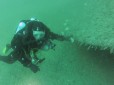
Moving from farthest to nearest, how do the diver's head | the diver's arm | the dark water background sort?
the dark water background → the diver's arm → the diver's head

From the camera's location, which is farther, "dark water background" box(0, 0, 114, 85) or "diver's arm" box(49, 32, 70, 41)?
"dark water background" box(0, 0, 114, 85)

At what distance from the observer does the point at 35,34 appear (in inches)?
184

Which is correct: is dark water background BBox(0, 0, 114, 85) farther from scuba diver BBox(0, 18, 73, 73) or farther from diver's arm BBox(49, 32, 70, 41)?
scuba diver BBox(0, 18, 73, 73)

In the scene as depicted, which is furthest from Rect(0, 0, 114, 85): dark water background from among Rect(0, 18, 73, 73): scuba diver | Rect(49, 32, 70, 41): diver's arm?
Rect(0, 18, 73, 73): scuba diver

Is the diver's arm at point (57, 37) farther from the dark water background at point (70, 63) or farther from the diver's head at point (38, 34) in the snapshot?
the diver's head at point (38, 34)

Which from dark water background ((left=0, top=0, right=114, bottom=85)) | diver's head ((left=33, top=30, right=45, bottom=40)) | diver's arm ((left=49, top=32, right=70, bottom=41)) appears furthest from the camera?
dark water background ((left=0, top=0, right=114, bottom=85))

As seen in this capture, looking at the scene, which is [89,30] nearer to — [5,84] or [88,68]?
[88,68]

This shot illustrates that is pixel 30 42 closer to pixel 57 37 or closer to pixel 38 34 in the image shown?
pixel 38 34

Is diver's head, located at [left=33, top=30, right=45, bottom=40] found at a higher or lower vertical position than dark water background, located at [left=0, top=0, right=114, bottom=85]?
higher

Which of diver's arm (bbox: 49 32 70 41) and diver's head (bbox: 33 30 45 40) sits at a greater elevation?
diver's head (bbox: 33 30 45 40)

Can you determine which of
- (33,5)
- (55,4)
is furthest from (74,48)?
(33,5)

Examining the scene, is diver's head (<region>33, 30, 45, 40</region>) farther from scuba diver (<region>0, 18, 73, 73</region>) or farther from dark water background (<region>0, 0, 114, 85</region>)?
dark water background (<region>0, 0, 114, 85</region>)

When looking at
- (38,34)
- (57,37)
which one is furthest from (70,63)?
(38,34)

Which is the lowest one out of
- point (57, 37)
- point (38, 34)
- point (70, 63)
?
point (70, 63)
